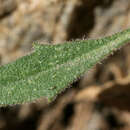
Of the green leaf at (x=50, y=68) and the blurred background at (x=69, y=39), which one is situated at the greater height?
the blurred background at (x=69, y=39)

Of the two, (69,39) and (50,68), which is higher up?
(69,39)

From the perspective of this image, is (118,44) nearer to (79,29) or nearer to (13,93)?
(13,93)

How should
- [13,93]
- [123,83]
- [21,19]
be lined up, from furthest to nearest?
1. [123,83]
2. [21,19]
3. [13,93]

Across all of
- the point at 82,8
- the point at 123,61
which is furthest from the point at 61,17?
the point at 123,61

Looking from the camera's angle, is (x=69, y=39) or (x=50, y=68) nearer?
(x=50, y=68)

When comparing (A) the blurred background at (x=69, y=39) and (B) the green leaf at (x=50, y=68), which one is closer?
(B) the green leaf at (x=50, y=68)
